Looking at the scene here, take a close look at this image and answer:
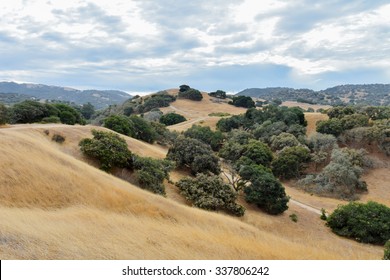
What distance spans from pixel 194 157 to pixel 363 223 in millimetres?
16673

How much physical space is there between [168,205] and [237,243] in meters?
6.33

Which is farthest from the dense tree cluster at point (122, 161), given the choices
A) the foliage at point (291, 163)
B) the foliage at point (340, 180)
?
the foliage at point (340, 180)

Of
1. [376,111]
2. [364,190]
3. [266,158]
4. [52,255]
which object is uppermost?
[376,111]

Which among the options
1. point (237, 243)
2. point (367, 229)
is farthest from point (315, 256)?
point (367, 229)

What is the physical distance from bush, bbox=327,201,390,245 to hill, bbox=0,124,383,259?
1027mm

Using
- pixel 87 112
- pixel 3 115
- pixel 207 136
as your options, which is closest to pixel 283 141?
pixel 207 136

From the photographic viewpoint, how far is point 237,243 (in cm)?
998

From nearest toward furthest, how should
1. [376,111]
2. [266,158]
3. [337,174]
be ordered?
[337,174], [266,158], [376,111]

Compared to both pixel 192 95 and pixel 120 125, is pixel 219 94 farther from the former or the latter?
pixel 120 125

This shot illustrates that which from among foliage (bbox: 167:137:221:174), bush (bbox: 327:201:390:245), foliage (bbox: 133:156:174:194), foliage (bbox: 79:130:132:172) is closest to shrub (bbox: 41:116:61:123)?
foliage (bbox: 79:130:132:172)

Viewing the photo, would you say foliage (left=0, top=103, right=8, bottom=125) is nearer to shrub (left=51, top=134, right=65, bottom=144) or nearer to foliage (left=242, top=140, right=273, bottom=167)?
shrub (left=51, top=134, right=65, bottom=144)

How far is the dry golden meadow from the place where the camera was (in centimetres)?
825

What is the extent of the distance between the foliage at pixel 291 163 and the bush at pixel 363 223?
16655mm

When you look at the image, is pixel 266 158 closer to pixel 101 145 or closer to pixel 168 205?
pixel 101 145
